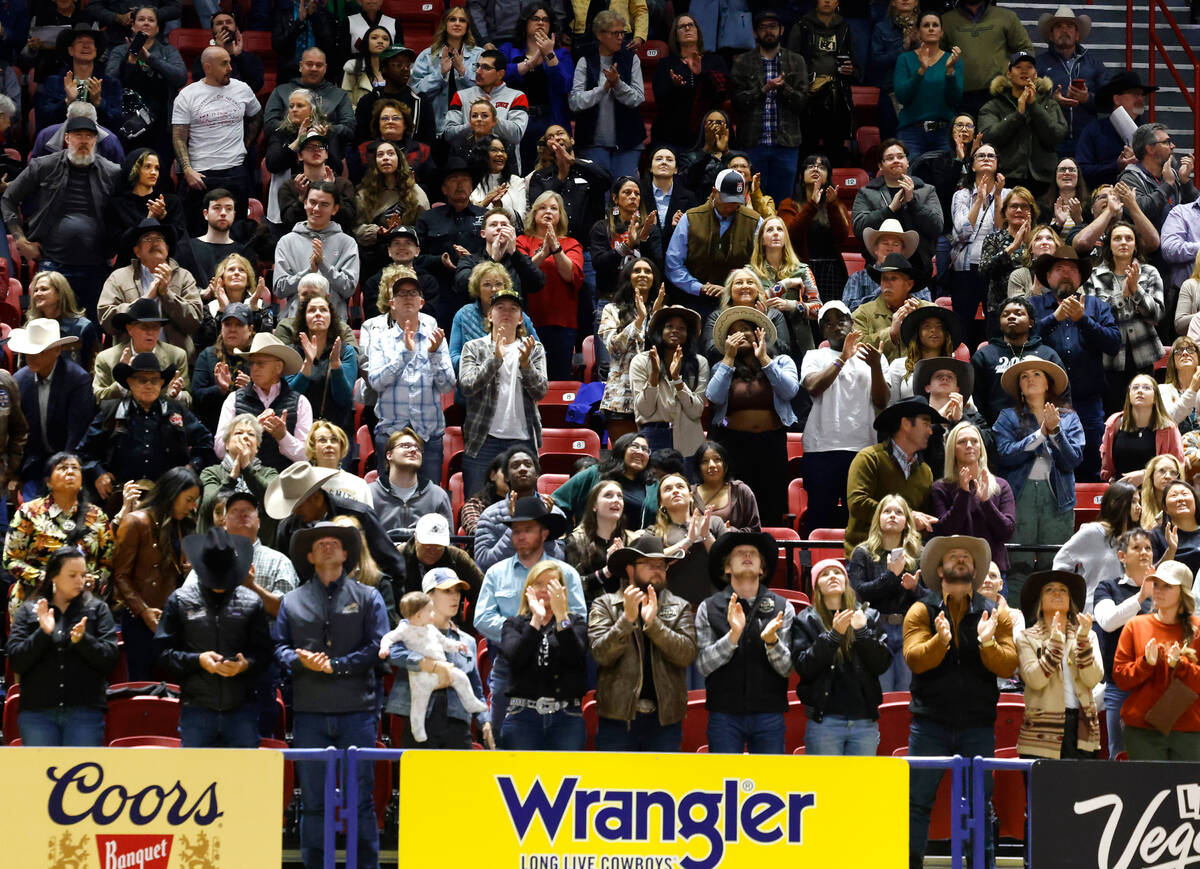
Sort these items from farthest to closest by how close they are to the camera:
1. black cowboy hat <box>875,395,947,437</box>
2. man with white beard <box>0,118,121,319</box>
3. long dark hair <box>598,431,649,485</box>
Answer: man with white beard <box>0,118,121,319</box> → black cowboy hat <box>875,395,947,437</box> → long dark hair <box>598,431,649,485</box>

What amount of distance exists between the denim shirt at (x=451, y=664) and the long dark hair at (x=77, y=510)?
215 cm

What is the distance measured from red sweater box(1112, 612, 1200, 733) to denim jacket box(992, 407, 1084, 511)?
2.27 meters

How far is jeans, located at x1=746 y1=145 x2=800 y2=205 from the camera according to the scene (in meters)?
17.1

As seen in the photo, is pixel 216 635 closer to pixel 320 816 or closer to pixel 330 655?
pixel 330 655

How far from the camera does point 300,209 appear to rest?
1545cm

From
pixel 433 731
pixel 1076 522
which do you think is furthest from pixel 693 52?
pixel 433 731

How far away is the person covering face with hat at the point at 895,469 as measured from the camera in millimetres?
12336

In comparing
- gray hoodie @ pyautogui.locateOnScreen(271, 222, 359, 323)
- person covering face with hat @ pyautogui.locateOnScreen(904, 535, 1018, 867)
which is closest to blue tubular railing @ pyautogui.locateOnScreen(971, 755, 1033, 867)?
person covering face with hat @ pyautogui.locateOnScreen(904, 535, 1018, 867)

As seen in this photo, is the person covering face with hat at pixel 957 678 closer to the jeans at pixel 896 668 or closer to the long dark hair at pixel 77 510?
the jeans at pixel 896 668

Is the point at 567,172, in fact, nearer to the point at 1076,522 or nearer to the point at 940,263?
the point at 940,263

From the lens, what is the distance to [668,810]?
9.77 meters

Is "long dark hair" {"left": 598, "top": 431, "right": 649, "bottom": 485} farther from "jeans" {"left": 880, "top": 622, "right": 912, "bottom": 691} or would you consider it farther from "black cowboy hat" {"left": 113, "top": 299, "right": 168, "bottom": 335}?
"black cowboy hat" {"left": 113, "top": 299, "right": 168, "bottom": 335}

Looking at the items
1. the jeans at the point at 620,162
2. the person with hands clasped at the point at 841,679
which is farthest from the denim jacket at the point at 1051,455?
the jeans at the point at 620,162

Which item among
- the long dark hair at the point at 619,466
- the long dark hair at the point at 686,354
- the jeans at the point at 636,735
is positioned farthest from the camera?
the long dark hair at the point at 686,354
